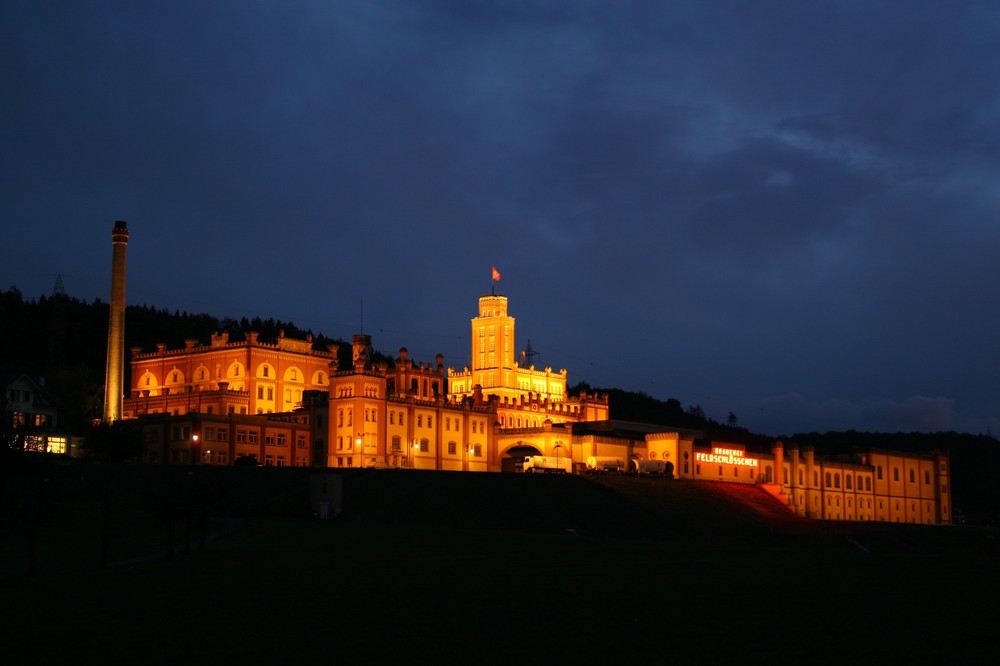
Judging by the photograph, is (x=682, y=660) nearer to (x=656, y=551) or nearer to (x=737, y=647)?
(x=737, y=647)

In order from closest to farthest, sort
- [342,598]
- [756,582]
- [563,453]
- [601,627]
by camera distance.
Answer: [601,627] → [342,598] → [756,582] → [563,453]

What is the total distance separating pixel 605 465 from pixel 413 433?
15.5 m

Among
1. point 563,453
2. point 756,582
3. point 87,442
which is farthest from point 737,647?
point 563,453

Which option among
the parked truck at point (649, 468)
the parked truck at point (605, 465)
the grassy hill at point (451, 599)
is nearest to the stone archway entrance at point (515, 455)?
the parked truck at point (605, 465)

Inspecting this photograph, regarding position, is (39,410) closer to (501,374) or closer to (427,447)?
(427,447)

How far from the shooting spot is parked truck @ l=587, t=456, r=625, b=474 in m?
96.6

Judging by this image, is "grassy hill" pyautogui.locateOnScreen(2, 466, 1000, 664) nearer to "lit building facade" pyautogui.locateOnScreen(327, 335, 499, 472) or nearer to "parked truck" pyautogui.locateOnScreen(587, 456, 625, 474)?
"lit building facade" pyautogui.locateOnScreen(327, 335, 499, 472)

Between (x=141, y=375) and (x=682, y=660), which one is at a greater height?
(x=141, y=375)

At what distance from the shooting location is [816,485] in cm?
10819

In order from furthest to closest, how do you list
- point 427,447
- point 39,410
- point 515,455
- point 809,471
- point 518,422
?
point 518,422 < point 809,471 < point 515,455 < point 427,447 < point 39,410

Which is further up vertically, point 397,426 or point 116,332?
point 116,332

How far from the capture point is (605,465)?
97.0 meters

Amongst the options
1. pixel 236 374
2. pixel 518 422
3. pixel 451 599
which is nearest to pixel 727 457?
pixel 518 422

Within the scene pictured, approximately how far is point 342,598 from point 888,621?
10954 mm
